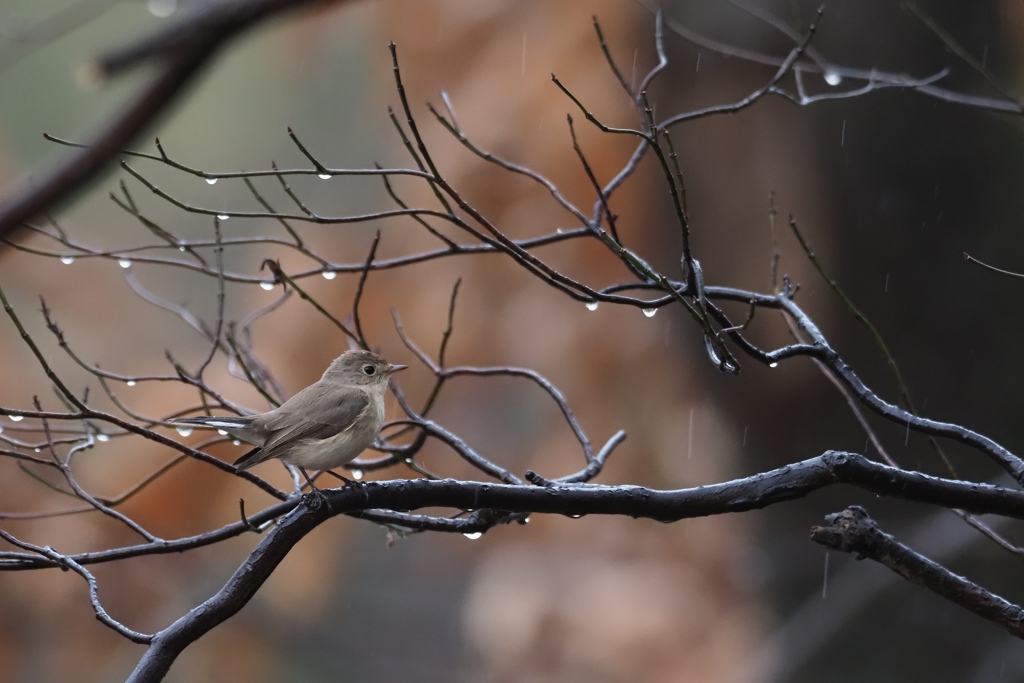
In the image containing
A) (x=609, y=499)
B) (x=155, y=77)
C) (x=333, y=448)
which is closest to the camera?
(x=155, y=77)

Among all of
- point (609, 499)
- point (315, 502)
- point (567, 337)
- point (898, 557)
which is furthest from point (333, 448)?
point (567, 337)

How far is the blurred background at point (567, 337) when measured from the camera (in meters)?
2.84

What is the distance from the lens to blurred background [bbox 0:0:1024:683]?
2.84 metres

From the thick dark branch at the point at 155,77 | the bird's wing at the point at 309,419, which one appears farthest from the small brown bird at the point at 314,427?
the thick dark branch at the point at 155,77

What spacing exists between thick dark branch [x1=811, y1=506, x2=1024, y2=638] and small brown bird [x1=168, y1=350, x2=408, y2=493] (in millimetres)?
871

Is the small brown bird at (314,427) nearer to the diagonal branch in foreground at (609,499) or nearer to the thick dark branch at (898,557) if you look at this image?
the diagonal branch in foreground at (609,499)

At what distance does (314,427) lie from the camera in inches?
67.2

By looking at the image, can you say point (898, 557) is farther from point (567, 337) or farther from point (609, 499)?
point (567, 337)

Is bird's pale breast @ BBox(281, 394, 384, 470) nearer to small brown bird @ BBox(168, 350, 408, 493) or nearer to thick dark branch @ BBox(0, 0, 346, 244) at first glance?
small brown bird @ BBox(168, 350, 408, 493)

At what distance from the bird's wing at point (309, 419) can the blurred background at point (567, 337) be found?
1650 mm

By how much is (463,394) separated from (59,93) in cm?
235

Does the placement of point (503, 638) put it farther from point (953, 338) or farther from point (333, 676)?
point (953, 338)

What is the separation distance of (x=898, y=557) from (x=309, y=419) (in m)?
1.07

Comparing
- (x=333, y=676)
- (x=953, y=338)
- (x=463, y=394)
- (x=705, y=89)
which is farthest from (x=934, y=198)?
(x=333, y=676)
